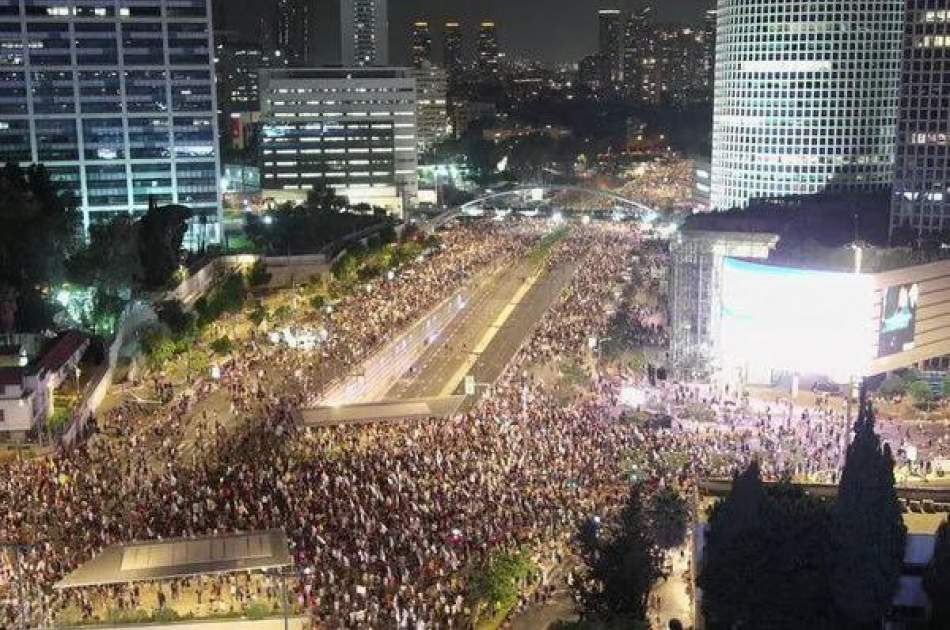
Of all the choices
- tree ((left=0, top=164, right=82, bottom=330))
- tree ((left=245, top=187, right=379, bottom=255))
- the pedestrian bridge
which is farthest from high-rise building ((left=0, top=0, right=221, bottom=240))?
the pedestrian bridge

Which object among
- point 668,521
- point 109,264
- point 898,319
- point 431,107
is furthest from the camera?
point 431,107

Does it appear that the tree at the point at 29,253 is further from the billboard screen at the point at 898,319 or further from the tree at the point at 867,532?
the tree at the point at 867,532

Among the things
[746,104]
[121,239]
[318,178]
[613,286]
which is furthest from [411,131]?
[121,239]

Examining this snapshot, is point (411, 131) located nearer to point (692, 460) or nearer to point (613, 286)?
point (613, 286)

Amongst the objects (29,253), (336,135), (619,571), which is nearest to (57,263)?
(29,253)

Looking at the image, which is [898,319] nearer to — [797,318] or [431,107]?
[797,318]

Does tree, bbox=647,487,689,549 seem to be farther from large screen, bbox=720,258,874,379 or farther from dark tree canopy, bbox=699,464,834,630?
large screen, bbox=720,258,874,379
